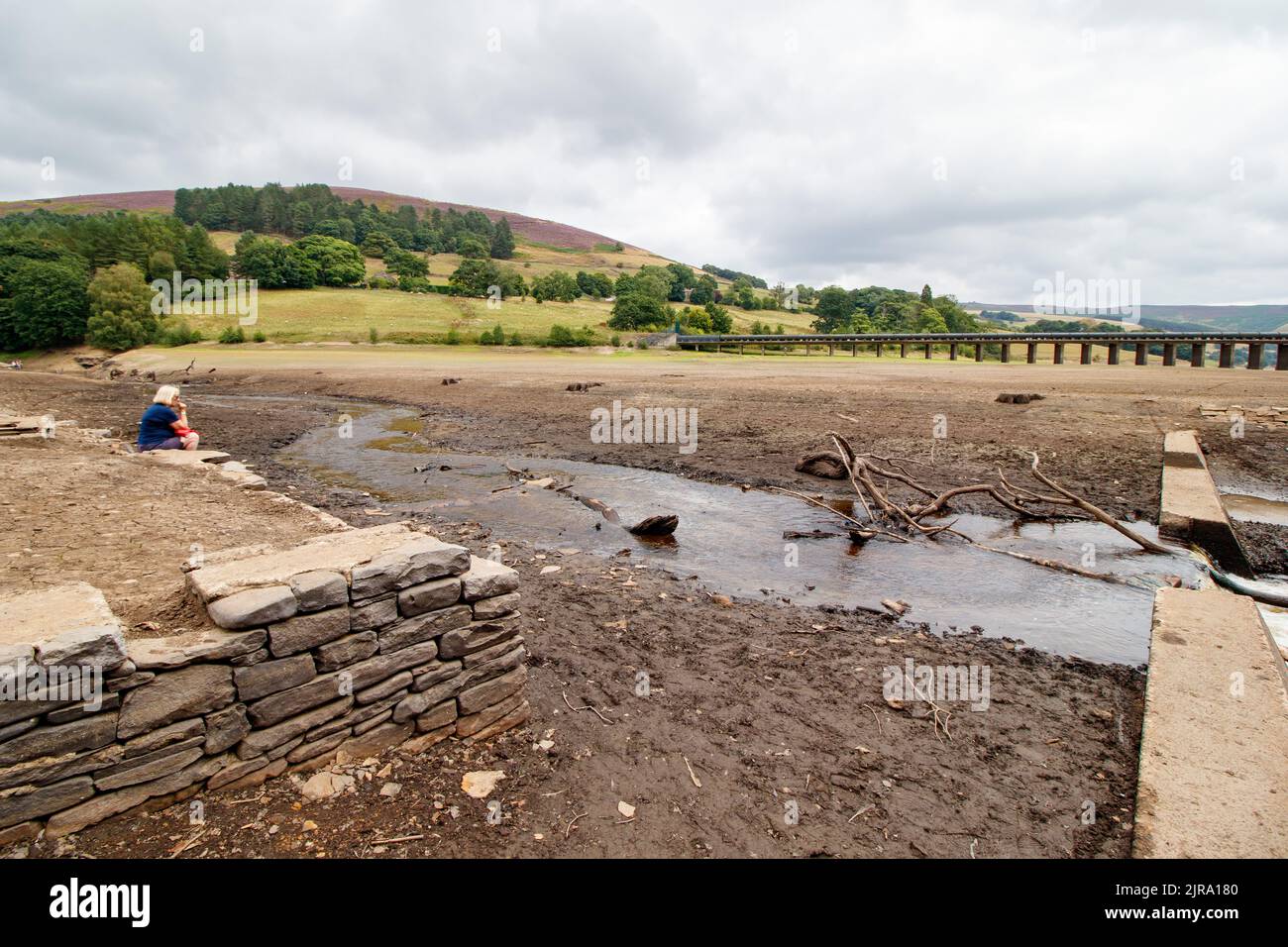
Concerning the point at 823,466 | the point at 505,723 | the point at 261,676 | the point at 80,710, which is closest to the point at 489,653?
the point at 505,723

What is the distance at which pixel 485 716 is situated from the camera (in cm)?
466

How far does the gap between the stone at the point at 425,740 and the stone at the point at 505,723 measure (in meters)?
0.08

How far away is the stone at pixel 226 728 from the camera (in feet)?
11.6

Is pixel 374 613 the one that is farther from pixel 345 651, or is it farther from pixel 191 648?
pixel 191 648

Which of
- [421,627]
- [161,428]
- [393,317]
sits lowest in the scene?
[421,627]

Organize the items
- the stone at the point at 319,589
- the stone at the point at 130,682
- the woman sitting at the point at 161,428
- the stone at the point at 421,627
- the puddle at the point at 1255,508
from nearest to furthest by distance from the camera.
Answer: the stone at the point at 130,682
the stone at the point at 319,589
the stone at the point at 421,627
the puddle at the point at 1255,508
the woman sitting at the point at 161,428

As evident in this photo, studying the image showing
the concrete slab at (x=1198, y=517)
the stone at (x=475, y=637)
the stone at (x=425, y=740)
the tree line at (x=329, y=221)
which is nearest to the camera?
the stone at (x=425, y=740)

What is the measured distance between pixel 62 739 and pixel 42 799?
0.98 feet

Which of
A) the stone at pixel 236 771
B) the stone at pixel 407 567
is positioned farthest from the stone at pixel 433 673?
the stone at pixel 236 771

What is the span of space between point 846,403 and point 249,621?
2194 cm

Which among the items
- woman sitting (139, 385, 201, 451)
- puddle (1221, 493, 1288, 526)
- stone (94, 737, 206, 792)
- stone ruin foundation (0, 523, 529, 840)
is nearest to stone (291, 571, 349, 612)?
stone ruin foundation (0, 523, 529, 840)

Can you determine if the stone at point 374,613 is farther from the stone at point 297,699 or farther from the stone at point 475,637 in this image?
the stone at point 475,637

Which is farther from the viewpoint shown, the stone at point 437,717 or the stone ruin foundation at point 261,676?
the stone at point 437,717
